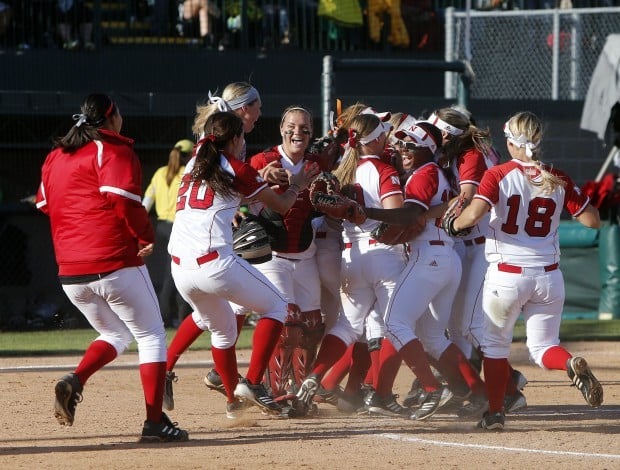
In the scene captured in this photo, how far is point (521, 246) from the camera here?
6742mm

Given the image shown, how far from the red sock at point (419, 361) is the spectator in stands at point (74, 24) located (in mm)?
8936

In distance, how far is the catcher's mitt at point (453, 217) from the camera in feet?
21.9

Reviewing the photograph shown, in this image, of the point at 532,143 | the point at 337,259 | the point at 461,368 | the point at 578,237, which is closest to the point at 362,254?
the point at 337,259

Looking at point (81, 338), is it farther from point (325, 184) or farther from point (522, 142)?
point (522, 142)

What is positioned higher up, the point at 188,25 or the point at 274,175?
the point at 188,25

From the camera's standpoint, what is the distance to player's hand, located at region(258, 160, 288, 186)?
22.7ft

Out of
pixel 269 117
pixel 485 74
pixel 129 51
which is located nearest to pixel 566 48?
pixel 485 74

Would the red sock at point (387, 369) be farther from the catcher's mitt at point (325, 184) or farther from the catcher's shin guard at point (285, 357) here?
the catcher's mitt at point (325, 184)

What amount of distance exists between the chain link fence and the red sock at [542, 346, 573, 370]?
873 centimetres

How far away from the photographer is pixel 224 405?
311 inches

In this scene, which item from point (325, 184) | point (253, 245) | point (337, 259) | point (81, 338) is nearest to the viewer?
point (325, 184)

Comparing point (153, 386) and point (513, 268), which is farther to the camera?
point (513, 268)

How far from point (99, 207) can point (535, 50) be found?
10397mm

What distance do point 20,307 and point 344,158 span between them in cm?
706
